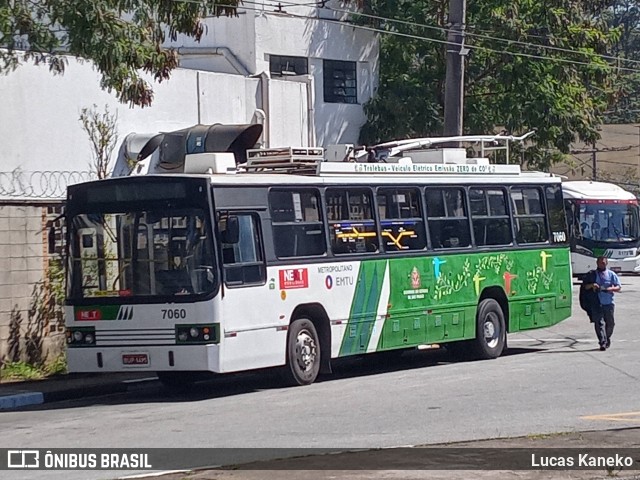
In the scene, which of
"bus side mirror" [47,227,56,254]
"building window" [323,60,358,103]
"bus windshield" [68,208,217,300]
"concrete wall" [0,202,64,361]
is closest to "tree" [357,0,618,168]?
"building window" [323,60,358,103]

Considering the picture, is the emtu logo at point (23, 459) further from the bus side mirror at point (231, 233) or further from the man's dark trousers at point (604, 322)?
the man's dark trousers at point (604, 322)

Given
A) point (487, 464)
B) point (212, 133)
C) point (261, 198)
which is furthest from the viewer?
point (212, 133)

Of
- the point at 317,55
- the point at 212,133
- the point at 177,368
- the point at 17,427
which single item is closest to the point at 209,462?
the point at 17,427

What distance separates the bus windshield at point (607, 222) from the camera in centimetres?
4356

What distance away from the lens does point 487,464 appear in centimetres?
1045

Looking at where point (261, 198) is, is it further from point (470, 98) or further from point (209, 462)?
point (470, 98)

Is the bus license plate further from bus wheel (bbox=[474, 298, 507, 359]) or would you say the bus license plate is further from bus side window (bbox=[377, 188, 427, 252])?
bus wheel (bbox=[474, 298, 507, 359])

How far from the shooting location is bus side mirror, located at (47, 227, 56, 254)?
59.7 feet

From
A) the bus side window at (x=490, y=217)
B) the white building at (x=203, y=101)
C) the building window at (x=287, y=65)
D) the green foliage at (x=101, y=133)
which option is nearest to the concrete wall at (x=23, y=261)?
the white building at (x=203, y=101)

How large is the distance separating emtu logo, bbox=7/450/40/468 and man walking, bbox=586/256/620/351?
11921 mm

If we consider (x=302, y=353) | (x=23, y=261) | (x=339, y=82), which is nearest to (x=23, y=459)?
(x=302, y=353)

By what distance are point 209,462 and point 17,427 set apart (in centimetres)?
393

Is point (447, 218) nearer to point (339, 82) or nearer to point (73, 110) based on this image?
point (73, 110)

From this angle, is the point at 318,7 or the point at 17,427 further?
the point at 318,7
